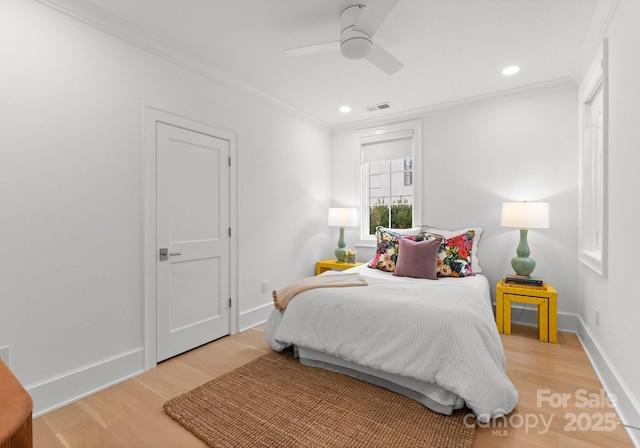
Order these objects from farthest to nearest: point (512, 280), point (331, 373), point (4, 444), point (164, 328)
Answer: point (512, 280) → point (164, 328) → point (331, 373) → point (4, 444)

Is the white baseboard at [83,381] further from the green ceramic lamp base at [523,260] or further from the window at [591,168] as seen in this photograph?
the window at [591,168]

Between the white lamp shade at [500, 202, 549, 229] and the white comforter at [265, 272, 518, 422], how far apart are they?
44.7 inches

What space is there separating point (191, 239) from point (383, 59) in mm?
2192

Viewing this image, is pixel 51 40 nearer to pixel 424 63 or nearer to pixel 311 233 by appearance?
pixel 424 63

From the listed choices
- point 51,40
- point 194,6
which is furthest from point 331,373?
point 51,40

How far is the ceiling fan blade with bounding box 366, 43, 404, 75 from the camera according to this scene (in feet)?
7.32

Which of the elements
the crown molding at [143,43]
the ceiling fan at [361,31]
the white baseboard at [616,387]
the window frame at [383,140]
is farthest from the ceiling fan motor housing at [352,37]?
the white baseboard at [616,387]

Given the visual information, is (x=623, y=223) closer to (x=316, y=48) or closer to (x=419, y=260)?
(x=419, y=260)

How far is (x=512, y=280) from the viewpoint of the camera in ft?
10.6

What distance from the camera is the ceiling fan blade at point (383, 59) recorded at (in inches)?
87.9

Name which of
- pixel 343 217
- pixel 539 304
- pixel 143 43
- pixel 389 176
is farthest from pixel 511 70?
pixel 143 43

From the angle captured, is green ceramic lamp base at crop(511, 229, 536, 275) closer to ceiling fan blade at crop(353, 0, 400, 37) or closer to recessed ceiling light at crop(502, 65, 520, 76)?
recessed ceiling light at crop(502, 65, 520, 76)

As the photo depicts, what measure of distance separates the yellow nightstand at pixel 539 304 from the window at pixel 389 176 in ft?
4.67

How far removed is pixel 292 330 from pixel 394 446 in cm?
112
